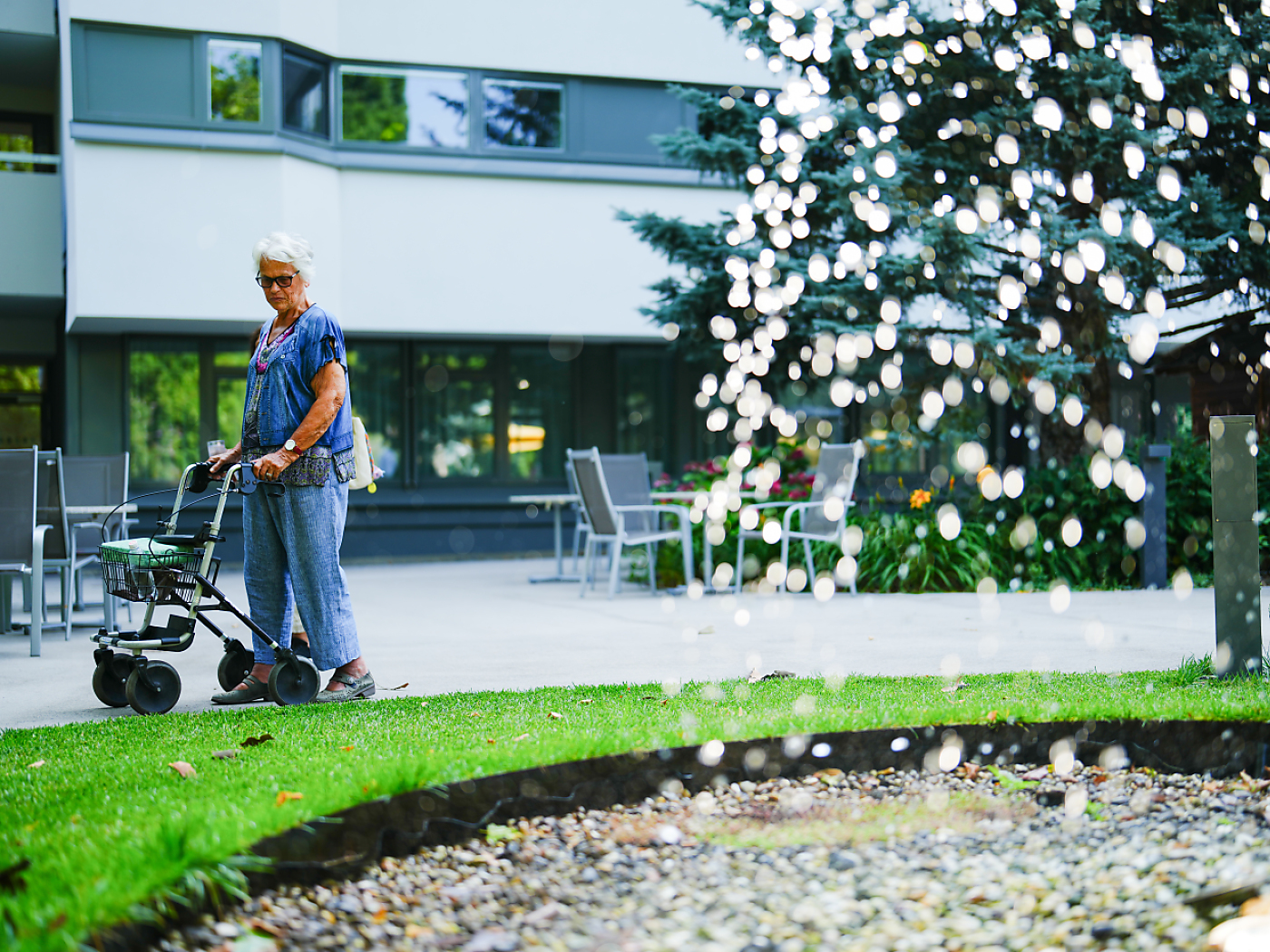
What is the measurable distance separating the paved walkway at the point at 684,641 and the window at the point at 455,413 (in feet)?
19.7

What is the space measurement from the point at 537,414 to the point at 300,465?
1087cm

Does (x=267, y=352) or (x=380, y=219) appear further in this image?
(x=380, y=219)

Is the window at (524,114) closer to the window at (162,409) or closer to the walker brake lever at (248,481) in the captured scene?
the window at (162,409)

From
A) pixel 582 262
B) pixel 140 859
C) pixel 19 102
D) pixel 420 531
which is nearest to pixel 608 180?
pixel 582 262

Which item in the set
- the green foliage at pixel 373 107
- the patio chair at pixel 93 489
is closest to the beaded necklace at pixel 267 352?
the patio chair at pixel 93 489

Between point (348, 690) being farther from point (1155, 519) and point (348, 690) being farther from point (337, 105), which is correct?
point (337, 105)

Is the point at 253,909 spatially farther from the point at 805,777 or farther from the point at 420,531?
the point at 420,531

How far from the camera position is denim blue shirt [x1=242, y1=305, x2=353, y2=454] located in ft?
14.3

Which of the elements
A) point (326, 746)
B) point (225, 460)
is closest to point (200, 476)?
point (225, 460)

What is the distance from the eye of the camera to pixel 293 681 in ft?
14.4

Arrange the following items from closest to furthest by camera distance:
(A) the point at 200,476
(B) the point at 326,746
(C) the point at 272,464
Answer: (B) the point at 326,746
(C) the point at 272,464
(A) the point at 200,476

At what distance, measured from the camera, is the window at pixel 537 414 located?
594 inches

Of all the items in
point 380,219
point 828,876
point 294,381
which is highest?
point 380,219

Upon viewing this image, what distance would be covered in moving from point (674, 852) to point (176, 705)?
256 centimetres
